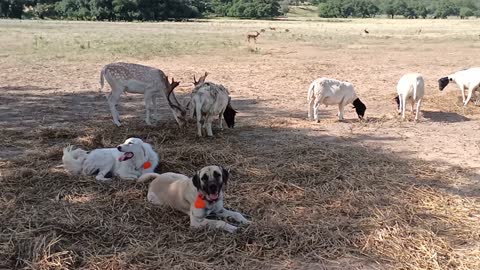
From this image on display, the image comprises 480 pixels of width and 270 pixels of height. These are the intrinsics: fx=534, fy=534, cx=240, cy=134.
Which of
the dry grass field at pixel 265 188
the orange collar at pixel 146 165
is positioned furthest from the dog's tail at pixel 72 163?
the orange collar at pixel 146 165

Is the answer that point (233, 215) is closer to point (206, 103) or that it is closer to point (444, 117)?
point (206, 103)

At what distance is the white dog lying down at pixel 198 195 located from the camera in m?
5.13

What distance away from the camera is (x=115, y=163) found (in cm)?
687

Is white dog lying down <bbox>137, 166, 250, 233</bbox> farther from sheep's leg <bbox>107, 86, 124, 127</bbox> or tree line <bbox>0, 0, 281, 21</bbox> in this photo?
tree line <bbox>0, 0, 281, 21</bbox>

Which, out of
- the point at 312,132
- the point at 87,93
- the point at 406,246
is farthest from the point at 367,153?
the point at 87,93

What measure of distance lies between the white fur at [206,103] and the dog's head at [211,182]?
3.76 metres

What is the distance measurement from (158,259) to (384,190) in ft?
10.2

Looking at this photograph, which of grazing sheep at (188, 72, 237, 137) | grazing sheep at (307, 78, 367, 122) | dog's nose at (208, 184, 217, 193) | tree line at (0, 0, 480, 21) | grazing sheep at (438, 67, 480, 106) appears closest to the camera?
dog's nose at (208, 184, 217, 193)

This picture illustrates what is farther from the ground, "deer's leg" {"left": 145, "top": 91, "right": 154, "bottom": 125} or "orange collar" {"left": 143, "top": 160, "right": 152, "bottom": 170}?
"deer's leg" {"left": 145, "top": 91, "right": 154, "bottom": 125}

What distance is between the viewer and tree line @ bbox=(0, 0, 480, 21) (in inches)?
2660

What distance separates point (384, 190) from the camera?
652 centimetres

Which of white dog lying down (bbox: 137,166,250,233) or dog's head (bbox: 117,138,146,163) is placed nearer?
white dog lying down (bbox: 137,166,250,233)

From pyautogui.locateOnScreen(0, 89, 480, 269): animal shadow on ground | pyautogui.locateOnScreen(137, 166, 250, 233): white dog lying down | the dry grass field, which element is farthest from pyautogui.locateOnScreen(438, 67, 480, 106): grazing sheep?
pyautogui.locateOnScreen(137, 166, 250, 233): white dog lying down

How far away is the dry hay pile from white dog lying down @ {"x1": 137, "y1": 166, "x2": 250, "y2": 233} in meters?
0.12
